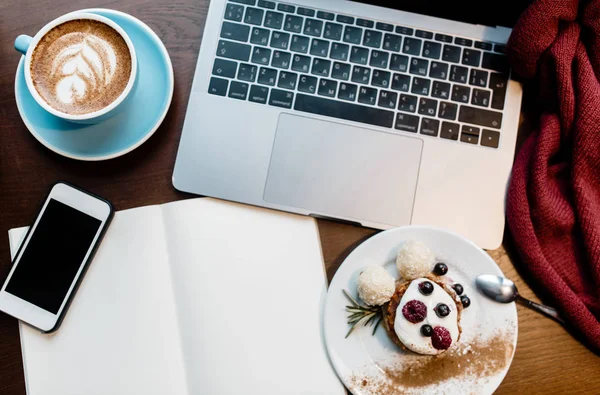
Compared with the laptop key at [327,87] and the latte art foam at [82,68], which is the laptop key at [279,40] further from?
the latte art foam at [82,68]

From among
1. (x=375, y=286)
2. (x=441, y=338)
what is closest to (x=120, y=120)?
(x=375, y=286)

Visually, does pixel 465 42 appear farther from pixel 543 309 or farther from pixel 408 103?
pixel 543 309

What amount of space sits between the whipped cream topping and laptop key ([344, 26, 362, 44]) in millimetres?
339

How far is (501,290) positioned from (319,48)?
0.41 metres

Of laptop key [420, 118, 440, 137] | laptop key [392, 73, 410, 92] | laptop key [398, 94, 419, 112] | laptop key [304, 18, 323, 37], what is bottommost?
laptop key [420, 118, 440, 137]

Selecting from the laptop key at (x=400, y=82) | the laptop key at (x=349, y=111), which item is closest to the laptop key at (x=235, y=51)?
the laptop key at (x=349, y=111)

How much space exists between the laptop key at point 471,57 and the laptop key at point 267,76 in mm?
263

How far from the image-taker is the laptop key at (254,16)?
769 mm

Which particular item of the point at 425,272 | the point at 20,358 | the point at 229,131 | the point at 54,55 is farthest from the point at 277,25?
the point at 20,358

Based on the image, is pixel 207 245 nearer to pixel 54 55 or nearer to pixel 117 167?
pixel 117 167

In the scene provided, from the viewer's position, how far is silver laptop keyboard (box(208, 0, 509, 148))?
2.49 feet

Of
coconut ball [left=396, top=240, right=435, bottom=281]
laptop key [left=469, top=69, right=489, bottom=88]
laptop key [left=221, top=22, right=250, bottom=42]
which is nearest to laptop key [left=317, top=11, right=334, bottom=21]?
laptop key [left=221, top=22, right=250, bottom=42]

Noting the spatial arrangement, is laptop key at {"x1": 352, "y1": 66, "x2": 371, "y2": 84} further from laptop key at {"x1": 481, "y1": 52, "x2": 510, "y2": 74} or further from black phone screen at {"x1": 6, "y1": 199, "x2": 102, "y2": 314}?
black phone screen at {"x1": 6, "y1": 199, "x2": 102, "y2": 314}

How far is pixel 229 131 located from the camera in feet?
2.49
